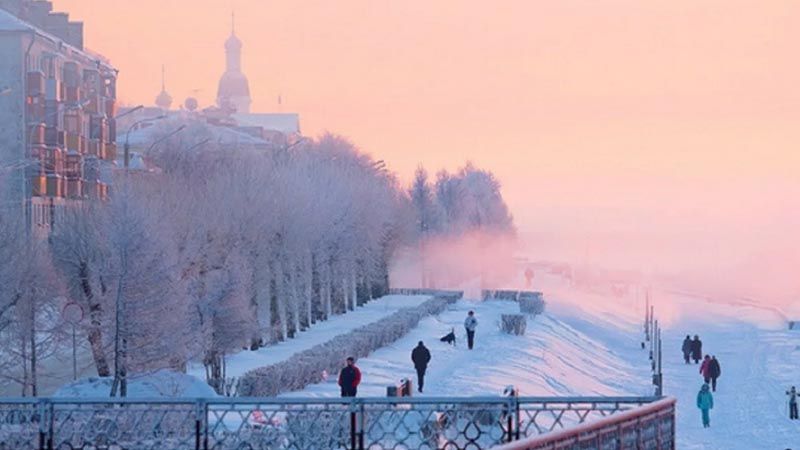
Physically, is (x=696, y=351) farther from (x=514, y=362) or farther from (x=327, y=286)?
(x=327, y=286)

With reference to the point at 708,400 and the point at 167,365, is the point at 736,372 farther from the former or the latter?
the point at 167,365

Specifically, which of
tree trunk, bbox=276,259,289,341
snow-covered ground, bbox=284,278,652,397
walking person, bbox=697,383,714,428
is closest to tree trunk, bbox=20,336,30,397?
snow-covered ground, bbox=284,278,652,397

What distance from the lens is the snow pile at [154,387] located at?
2873 cm

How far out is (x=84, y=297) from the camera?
1587 inches

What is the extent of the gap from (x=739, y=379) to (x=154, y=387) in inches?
1383

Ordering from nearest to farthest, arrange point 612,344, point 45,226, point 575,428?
point 575,428 → point 45,226 → point 612,344

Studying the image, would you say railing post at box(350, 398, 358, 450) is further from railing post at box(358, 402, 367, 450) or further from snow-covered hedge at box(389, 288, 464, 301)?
snow-covered hedge at box(389, 288, 464, 301)

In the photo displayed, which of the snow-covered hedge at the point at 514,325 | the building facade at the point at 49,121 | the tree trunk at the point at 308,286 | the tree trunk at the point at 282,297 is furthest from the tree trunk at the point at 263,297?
the snow-covered hedge at the point at 514,325

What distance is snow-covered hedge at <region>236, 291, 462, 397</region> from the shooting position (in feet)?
121

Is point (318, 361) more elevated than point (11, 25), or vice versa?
point (11, 25)

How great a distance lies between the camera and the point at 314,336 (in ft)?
202

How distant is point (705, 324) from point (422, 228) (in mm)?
22567

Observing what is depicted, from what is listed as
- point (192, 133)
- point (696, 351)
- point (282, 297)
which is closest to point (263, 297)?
point (282, 297)

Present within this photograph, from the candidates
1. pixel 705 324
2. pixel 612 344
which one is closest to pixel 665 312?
pixel 705 324
